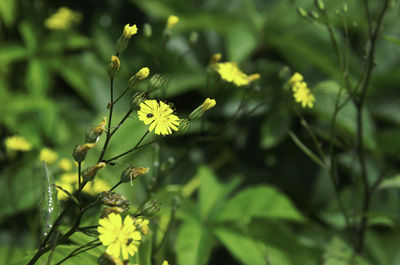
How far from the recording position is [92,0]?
2.02 meters

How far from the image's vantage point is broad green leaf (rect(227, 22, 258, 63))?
161cm

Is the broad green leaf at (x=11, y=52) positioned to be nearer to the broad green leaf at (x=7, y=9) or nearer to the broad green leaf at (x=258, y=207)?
the broad green leaf at (x=7, y=9)

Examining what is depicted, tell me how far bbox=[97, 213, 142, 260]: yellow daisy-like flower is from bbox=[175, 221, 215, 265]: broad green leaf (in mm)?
514

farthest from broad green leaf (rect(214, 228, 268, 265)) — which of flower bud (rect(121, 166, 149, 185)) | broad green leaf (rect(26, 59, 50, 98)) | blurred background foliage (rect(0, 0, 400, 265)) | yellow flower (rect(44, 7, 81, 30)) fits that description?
yellow flower (rect(44, 7, 81, 30))

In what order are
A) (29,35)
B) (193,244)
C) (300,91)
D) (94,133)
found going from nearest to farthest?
1. (94,133)
2. (300,91)
3. (193,244)
4. (29,35)

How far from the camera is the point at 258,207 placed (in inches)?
51.8

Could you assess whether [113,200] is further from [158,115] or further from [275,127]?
[275,127]

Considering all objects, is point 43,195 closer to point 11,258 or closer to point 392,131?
point 11,258

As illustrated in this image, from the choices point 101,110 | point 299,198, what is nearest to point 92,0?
point 101,110

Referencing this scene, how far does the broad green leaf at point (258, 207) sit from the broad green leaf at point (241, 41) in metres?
0.47

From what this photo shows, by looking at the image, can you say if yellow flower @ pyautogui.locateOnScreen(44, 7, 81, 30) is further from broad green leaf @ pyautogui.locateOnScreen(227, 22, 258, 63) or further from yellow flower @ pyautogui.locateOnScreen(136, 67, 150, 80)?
yellow flower @ pyautogui.locateOnScreen(136, 67, 150, 80)

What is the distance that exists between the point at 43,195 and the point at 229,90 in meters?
1.08

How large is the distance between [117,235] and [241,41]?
3.65 ft

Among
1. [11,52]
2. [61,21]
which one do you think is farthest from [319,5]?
[11,52]
